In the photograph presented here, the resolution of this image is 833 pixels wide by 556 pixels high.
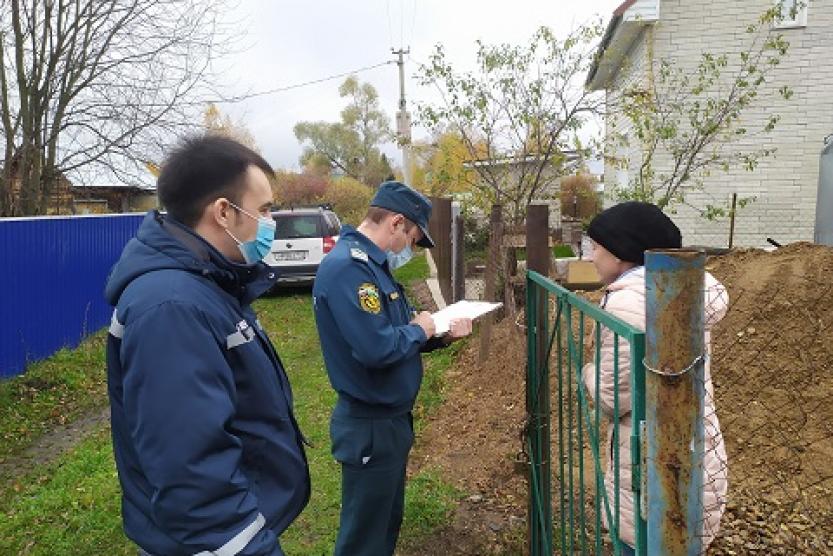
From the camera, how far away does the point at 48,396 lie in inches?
248

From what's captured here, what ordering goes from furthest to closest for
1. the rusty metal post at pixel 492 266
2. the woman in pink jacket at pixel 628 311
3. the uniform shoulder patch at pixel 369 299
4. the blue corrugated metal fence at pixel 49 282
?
1. the blue corrugated metal fence at pixel 49 282
2. the rusty metal post at pixel 492 266
3. the uniform shoulder patch at pixel 369 299
4. the woman in pink jacket at pixel 628 311

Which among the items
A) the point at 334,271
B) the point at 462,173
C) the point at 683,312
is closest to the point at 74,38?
the point at 462,173

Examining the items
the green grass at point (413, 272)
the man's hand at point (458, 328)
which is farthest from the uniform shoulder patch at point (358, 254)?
the green grass at point (413, 272)

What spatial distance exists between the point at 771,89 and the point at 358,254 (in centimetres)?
1023

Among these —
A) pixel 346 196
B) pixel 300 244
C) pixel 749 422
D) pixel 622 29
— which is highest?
pixel 622 29

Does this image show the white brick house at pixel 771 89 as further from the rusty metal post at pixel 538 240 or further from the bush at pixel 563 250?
the rusty metal post at pixel 538 240

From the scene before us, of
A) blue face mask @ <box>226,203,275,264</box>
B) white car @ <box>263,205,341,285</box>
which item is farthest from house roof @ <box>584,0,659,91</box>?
blue face mask @ <box>226,203,275,264</box>

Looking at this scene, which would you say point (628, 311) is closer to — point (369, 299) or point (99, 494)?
point (369, 299)

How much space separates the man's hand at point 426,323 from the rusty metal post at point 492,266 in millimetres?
2948

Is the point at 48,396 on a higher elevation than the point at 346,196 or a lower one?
lower

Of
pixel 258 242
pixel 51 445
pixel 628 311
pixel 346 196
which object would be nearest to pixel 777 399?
pixel 628 311

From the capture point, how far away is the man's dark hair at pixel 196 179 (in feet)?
5.29

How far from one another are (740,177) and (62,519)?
410 inches

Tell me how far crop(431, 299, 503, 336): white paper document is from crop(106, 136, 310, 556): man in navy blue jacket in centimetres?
108
